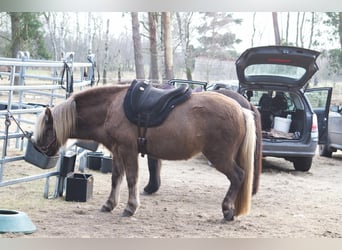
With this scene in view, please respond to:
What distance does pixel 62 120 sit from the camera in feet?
13.2

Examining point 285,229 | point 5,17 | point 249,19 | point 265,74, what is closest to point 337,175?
point 265,74

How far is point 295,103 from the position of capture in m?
6.40

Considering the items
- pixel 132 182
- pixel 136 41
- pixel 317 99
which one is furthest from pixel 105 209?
pixel 136 41

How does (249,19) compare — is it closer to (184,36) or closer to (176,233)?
(184,36)

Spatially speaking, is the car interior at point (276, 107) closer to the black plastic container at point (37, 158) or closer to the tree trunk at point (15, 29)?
the black plastic container at point (37, 158)

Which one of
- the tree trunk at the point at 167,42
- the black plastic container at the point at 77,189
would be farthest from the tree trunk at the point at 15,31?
the black plastic container at the point at 77,189

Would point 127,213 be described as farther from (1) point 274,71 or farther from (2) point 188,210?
(1) point 274,71

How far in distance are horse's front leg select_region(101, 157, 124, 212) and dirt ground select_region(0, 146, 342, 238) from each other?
0.21 feet

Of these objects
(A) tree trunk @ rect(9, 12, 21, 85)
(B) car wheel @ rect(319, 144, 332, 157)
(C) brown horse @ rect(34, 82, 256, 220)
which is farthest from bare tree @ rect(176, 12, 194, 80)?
(C) brown horse @ rect(34, 82, 256, 220)

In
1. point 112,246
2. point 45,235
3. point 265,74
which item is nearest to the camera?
point 112,246

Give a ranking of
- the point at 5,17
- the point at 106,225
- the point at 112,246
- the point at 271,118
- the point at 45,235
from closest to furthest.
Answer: the point at 112,246, the point at 45,235, the point at 106,225, the point at 271,118, the point at 5,17

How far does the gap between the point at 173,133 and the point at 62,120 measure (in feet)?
2.72

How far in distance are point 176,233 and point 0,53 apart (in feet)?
37.4

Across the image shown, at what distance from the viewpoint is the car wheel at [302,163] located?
20.6ft
